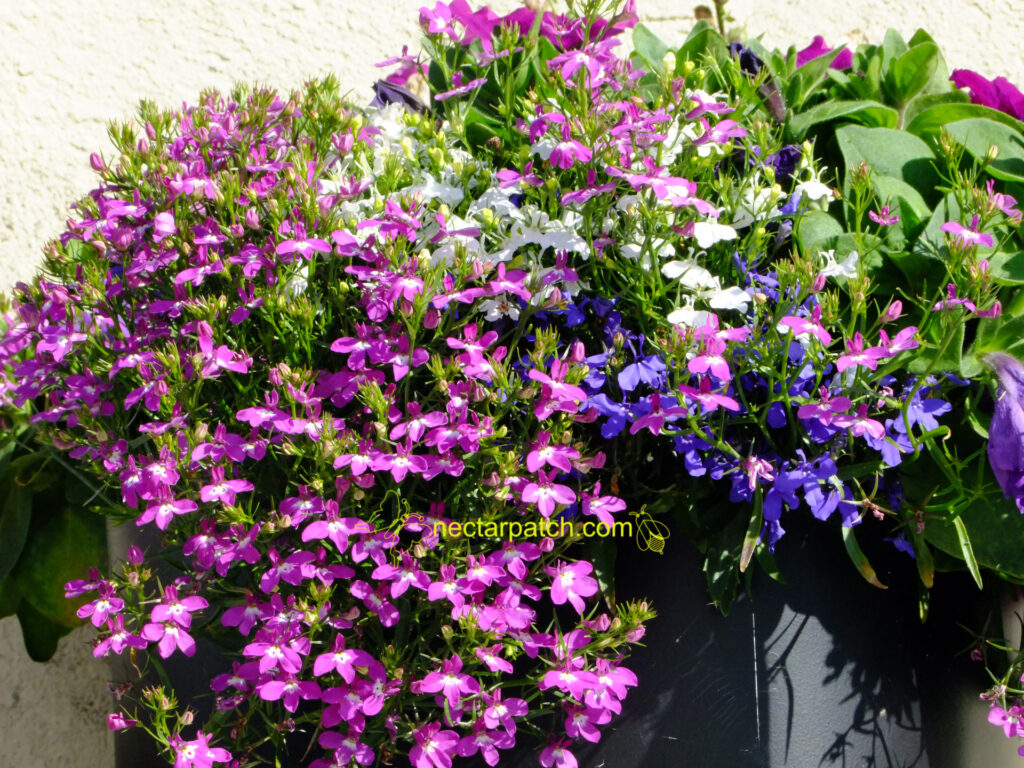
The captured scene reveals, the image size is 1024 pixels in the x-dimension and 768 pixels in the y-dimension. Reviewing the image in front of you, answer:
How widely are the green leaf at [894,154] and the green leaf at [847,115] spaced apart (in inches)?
1.3

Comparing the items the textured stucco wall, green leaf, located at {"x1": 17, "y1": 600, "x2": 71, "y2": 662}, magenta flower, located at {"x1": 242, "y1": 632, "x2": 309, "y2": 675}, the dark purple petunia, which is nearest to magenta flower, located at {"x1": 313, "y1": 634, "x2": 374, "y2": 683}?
magenta flower, located at {"x1": 242, "y1": 632, "x2": 309, "y2": 675}

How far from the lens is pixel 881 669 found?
0.97 meters

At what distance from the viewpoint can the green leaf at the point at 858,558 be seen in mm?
913

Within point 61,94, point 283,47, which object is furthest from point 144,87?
point 283,47

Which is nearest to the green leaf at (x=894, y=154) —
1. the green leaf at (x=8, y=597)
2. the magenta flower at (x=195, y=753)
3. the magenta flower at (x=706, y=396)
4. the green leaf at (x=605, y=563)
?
the magenta flower at (x=706, y=396)

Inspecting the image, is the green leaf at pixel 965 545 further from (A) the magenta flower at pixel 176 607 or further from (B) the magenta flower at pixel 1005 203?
(A) the magenta flower at pixel 176 607

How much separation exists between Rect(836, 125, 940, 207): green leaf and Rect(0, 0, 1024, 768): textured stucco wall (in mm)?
716

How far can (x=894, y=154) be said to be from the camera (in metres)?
1.08

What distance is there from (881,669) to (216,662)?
0.65m

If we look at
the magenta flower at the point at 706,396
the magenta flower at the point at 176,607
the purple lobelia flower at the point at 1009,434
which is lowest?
the magenta flower at the point at 176,607

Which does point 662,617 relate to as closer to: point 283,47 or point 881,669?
point 881,669

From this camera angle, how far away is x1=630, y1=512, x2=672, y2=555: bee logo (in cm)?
96

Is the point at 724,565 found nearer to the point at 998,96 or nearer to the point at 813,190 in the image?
the point at 813,190

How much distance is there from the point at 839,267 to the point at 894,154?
0.23 meters
